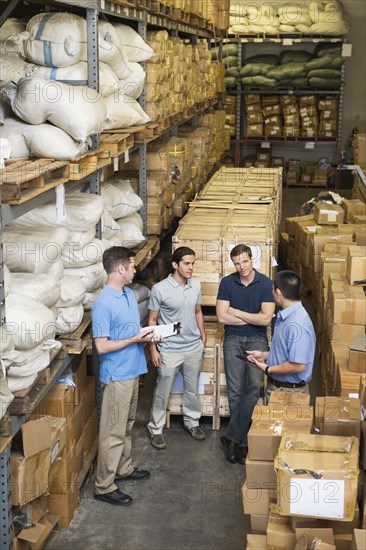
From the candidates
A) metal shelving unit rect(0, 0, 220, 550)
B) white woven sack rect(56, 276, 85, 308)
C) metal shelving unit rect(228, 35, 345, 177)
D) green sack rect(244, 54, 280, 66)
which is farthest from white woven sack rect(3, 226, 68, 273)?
green sack rect(244, 54, 280, 66)

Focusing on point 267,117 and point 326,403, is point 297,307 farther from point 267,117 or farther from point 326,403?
point 267,117

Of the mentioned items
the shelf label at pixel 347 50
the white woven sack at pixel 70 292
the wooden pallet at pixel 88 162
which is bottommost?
the white woven sack at pixel 70 292

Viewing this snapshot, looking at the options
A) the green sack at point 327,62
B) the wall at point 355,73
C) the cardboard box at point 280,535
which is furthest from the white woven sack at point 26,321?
the wall at point 355,73

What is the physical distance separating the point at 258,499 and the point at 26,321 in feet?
5.78

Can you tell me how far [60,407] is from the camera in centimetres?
550

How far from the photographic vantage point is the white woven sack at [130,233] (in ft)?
24.6

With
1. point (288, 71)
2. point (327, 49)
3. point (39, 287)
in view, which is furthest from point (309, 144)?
point (39, 287)

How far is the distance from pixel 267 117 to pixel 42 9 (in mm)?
A: 12160

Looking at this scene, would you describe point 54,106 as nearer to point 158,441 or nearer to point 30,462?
point 30,462

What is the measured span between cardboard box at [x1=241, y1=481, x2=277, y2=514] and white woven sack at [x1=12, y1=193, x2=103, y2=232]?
7.17ft

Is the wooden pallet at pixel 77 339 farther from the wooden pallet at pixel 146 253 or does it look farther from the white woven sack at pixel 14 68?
the white woven sack at pixel 14 68

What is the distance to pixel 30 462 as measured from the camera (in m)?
4.79

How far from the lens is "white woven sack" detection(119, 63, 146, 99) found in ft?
23.9

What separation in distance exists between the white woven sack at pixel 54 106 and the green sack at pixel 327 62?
14044 millimetres
